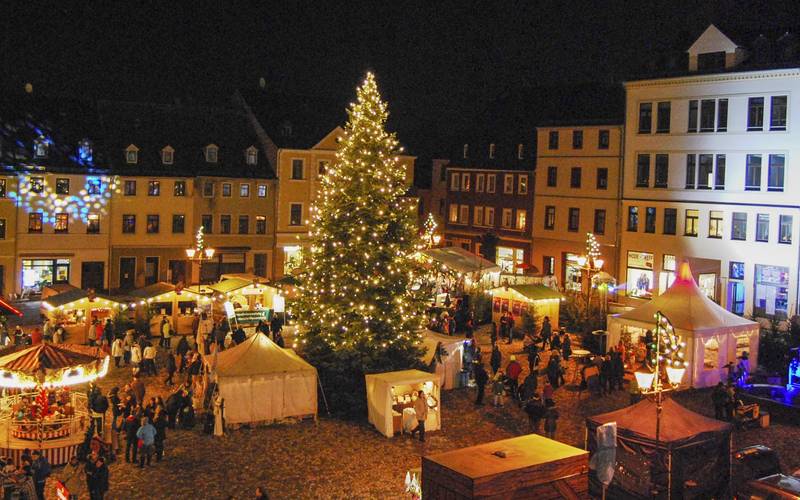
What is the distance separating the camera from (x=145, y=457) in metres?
20.6

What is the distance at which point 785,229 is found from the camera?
41906 mm

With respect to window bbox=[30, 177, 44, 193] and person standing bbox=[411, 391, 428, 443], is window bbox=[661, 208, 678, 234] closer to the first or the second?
person standing bbox=[411, 391, 428, 443]

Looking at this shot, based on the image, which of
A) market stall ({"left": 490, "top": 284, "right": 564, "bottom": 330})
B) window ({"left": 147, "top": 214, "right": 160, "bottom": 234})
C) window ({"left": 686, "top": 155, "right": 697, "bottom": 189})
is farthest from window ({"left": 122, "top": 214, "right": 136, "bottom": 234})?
window ({"left": 686, "top": 155, "right": 697, "bottom": 189})

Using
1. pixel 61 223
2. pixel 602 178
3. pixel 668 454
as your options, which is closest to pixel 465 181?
pixel 602 178

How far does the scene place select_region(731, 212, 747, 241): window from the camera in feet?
144

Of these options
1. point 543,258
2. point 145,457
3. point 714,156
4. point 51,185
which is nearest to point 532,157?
point 543,258

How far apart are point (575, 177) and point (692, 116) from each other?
9.16 metres

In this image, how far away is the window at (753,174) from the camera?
43.5 metres

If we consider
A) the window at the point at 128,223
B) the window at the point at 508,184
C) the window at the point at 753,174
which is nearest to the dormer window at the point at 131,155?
the window at the point at 128,223

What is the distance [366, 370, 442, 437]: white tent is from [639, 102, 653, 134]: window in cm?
2944

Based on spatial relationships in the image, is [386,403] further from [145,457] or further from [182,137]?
[182,137]

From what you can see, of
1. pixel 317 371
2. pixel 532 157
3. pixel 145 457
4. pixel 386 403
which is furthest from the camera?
pixel 532 157

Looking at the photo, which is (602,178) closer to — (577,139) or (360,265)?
(577,139)

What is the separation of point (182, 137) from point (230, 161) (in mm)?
3274
